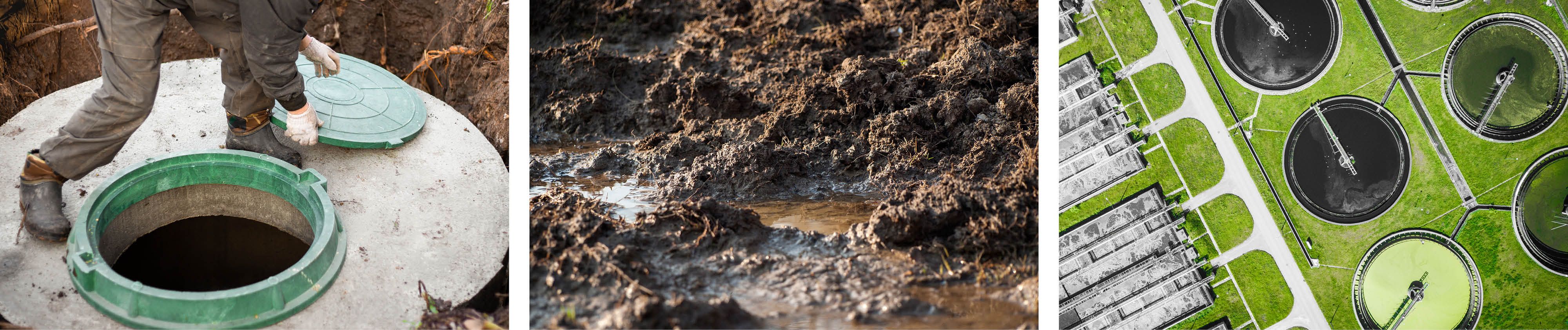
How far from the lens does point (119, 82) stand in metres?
2.49

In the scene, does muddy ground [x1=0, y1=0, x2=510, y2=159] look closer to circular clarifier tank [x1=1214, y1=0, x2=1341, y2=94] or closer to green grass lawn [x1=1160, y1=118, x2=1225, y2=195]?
green grass lawn [x1=1160, y1=118, x2=1225, y2=195]

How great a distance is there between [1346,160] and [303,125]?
3.63 m

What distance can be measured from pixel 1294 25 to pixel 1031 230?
117 centimetres

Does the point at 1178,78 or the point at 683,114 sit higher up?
the point at 683,114

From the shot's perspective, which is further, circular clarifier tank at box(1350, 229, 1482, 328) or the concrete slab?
circular clarifier tank at box(1350, 229, 1482, 328)

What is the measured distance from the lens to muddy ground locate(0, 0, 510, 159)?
3535mm

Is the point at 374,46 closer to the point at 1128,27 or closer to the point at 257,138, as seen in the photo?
the point at 257,138

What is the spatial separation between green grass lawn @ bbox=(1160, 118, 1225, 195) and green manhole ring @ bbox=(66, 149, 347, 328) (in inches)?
110

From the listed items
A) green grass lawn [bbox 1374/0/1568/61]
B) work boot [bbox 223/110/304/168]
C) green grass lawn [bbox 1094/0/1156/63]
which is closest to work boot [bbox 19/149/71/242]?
work boot [bbox 223/110/304/168]

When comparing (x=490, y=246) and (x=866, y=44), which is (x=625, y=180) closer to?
(x=490, y=246)

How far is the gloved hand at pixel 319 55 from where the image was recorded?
2.73 meters

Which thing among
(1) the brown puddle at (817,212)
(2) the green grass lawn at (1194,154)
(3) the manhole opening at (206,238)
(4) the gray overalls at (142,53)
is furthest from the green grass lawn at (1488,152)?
(3) the manhole opening at (206,238)

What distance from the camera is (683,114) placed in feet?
12.8

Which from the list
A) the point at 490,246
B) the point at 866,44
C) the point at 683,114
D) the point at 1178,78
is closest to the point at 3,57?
the point at 490,246
